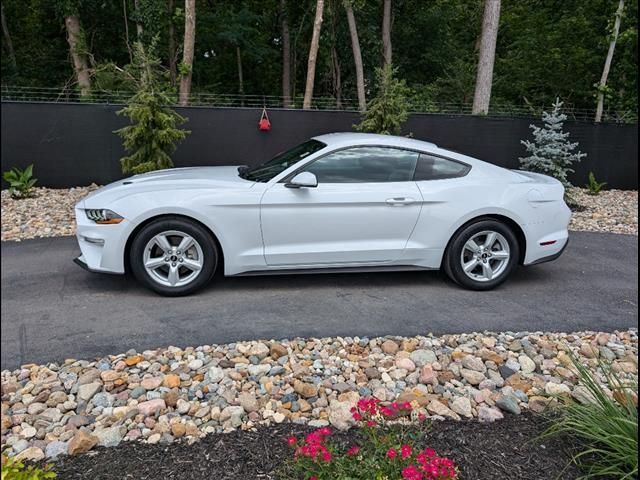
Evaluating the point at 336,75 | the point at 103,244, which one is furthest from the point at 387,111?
the point at 336,75

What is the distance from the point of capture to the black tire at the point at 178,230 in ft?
13.9

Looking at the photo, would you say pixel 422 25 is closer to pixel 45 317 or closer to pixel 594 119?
pixel 594 119

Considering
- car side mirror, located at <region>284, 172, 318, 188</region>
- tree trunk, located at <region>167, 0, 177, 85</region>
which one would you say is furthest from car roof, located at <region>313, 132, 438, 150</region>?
tree trunk, located at <region>167, 0, 177, 85</region>

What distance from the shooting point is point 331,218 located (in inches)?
176

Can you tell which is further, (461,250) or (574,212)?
(574,212)

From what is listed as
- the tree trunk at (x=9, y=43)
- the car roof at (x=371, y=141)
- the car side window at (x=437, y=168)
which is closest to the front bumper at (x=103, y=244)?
the car roof at (x=371, y=141)

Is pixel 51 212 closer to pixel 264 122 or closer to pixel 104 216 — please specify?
pixel 104 216

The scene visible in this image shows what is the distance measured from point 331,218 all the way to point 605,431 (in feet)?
8.93

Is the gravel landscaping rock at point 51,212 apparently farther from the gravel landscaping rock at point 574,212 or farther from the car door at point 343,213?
the car door at point 343,213

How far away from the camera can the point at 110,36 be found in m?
18.5

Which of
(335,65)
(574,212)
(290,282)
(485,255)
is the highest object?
(335,65)

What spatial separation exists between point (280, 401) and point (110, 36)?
62.9ft

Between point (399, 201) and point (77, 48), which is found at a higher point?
point (77, 48)

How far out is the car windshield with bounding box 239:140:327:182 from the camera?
Answer: 4.67 m
